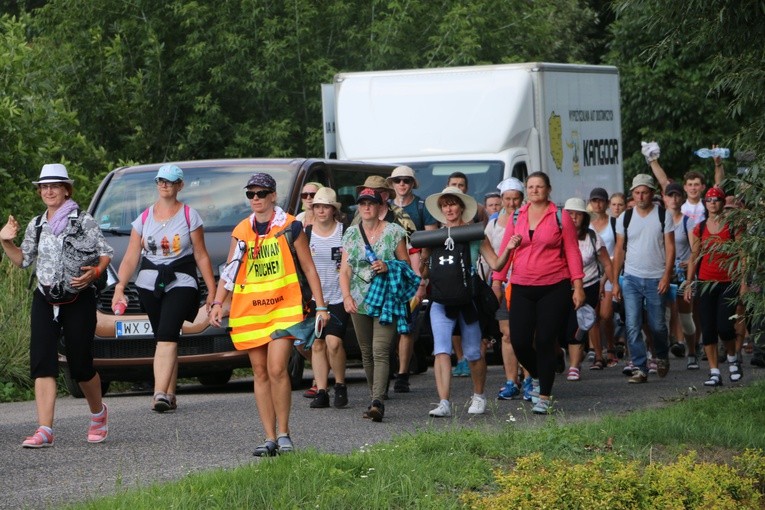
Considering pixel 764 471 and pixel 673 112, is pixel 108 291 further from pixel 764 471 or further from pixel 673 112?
pixel 673 112

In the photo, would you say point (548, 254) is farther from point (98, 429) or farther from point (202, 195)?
point (202, 195)

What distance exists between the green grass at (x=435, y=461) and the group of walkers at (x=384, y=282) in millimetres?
1123

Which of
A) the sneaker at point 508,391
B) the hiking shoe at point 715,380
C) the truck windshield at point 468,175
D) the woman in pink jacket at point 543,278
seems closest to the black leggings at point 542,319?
the woman in pink jacket at point 543,278

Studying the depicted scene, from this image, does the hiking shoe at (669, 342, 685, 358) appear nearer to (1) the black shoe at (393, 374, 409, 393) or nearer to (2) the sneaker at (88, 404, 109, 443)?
(1) the black shoe at (393, 374, 409, 393)

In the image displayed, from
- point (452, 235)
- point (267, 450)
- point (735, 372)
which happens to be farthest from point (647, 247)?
point (267, 450)

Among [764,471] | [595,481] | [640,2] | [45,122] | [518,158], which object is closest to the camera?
[595,481]

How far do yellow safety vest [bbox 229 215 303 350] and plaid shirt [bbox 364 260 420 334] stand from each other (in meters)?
2.68

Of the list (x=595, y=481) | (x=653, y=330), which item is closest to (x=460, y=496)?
(x=595, y=481)

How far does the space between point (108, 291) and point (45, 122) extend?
6629mm

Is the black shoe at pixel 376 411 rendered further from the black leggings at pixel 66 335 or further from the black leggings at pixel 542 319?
the black leggings at pixel 66 335

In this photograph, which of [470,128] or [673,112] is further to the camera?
[673,112]

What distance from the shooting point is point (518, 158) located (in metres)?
18.9

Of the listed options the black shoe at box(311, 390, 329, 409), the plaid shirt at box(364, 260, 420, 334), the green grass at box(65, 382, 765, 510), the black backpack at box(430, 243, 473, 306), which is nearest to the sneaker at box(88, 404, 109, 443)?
the green grass at box(65, 382, 765, 510)

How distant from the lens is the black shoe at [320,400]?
12.9 metres
